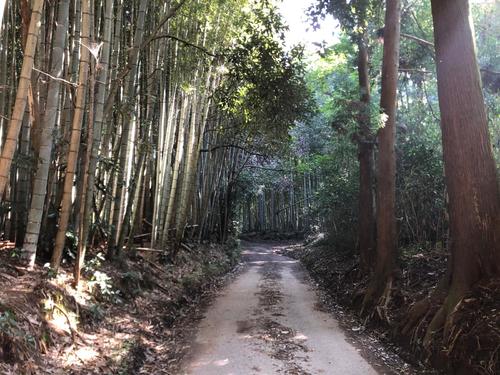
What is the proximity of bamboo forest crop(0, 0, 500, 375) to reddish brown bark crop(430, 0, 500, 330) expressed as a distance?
0.02 metres

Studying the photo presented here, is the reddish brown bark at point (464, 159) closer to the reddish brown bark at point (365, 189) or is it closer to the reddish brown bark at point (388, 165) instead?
the reddish brown bark at point (388, 165)

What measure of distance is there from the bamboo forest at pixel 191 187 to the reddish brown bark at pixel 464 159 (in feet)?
0.07

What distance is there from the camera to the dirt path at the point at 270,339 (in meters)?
4.79

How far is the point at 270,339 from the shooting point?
580cm

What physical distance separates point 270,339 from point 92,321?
2123 millimetres

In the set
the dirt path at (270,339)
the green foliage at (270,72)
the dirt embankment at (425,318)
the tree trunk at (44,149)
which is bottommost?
the dirt path at (270,339)

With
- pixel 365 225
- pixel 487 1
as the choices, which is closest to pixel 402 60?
pixel 487 1

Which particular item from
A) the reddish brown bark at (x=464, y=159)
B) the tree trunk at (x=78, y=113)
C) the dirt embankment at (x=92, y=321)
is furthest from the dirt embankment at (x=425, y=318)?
the tree trunk at (x=78, y=113)

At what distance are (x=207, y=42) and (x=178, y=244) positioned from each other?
4.25 meters

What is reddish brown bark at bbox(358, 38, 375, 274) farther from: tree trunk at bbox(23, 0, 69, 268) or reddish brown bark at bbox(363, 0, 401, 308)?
tree trunk at bbox(23, 0, 69, 268)

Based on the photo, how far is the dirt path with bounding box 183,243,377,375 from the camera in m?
4.79

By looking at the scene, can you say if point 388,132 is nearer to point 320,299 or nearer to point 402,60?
point 402,60

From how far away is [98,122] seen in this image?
548 cm

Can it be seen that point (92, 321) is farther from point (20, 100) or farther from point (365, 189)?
point (365, 189)
